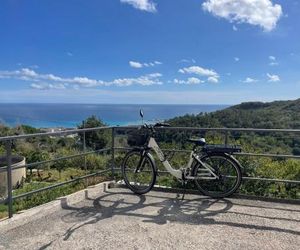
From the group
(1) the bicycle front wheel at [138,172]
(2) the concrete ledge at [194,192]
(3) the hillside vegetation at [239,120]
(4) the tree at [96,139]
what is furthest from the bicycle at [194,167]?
(3) the hillside vegetation at [239,120]

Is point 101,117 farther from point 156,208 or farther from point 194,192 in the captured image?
point 156,208

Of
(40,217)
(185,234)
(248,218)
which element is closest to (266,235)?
(248,218)

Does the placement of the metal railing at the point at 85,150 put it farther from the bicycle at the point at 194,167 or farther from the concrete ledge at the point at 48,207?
the bicycle at the point at 194,167

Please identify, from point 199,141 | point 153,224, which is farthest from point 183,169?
point 153,224

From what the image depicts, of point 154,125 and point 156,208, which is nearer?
point 156,208

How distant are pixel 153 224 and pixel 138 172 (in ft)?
4.74

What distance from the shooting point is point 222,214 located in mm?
4215

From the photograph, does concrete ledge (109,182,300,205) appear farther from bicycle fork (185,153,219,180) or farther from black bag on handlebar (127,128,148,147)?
black bag on handlebar (127,128,148,147)

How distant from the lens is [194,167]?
4883mm

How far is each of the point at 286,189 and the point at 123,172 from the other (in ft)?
8.23

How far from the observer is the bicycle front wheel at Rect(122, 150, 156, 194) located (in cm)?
511

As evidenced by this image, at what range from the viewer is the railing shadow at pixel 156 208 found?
12.9 ft

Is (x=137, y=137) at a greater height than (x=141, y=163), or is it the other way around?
(x=137, y=137)

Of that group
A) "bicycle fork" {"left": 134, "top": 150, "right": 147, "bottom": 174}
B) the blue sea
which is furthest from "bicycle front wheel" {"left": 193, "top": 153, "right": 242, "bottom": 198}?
the blue sea
